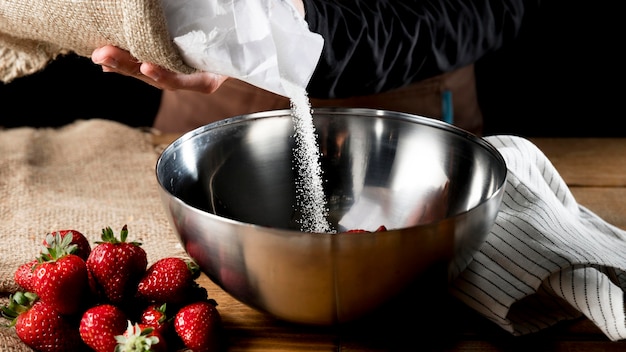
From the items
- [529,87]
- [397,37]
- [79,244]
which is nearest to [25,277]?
[79,244]

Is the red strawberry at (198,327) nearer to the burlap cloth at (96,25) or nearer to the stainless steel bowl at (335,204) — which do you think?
the stainless steel bowl at (335,204)

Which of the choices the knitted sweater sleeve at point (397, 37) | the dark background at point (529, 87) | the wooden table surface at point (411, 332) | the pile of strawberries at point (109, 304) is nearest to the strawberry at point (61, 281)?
the pile of strawberries at point (109, 304)

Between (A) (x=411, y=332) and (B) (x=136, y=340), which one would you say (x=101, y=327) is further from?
(A) (x=411, y=332)

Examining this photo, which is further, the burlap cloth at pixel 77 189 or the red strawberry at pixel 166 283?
the burlap cloth at pixel 77 189

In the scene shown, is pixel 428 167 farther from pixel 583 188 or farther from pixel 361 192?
pixel 583 188

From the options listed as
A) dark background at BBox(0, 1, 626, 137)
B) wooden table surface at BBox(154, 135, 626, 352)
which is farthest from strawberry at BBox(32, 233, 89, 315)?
dark background at BBox(0, 1, 626, 137)

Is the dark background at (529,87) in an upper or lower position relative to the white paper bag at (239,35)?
lower

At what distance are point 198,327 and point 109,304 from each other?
87mm

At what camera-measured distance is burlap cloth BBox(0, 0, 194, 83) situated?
609mm

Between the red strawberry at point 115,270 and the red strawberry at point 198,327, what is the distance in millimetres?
54

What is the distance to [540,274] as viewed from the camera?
0.66m

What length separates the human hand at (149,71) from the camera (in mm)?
696

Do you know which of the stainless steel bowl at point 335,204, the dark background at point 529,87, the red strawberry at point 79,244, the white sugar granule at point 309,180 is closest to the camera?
the stainless steel bowl at point 335,204

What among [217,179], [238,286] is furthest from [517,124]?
[238,286]
